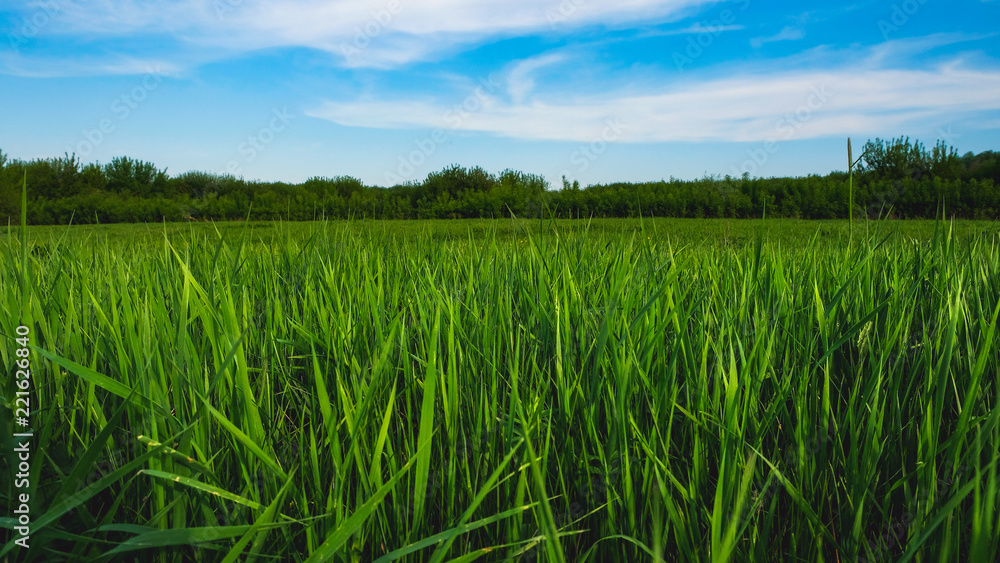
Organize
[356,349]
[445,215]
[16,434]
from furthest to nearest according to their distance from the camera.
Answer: [445,215] < [356,349] < [16,434]

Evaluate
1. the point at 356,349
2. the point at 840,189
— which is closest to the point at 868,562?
the point at 356,349

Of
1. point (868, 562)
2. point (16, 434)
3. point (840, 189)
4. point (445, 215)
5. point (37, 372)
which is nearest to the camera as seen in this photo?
point (868, 562)

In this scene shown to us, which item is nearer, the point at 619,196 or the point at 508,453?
the point at 508,453

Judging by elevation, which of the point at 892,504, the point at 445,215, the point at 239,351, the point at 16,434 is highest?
the point at 445,215

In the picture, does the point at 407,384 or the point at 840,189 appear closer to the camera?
the point at 407,384

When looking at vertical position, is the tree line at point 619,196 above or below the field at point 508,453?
above

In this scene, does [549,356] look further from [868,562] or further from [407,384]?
[868,562]

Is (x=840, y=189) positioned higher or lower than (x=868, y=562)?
higher

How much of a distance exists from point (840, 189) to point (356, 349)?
48.0 feet

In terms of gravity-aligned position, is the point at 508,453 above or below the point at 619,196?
below

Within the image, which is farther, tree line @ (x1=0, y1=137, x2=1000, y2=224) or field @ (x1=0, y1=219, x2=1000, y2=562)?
tree line @ (x1=0, y1=137, x2=1000, y2=224)

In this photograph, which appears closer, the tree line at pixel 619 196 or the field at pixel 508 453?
the field at pixel 508 453

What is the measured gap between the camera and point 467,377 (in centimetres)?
91

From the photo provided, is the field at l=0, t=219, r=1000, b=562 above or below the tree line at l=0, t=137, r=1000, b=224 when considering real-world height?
below
